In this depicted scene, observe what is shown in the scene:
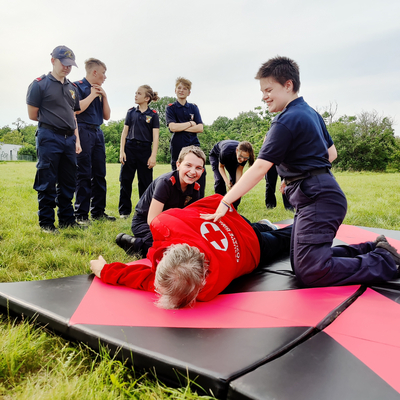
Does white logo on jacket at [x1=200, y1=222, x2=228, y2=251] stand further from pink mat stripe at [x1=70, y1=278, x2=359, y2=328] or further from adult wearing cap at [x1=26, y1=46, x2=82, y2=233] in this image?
adult wearing cap at [x1=26, y1=46, x2=82, y2=233]

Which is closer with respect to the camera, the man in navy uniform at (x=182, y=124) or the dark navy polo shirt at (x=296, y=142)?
the dark navy polo shirt at (x=296, y=142)

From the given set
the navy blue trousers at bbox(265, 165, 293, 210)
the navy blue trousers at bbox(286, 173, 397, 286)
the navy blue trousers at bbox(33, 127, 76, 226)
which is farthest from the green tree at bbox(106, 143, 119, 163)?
the navy blue trousers at bbox(286, 173, 397, 286)

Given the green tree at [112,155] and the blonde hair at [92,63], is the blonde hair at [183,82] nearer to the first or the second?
the blonde hair at [92,63]

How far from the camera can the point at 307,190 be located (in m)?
→ 2.19

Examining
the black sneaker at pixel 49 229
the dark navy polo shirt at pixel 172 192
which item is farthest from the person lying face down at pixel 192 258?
the black sneaker at pixel 49 229

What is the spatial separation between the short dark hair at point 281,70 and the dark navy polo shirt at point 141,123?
2.97m

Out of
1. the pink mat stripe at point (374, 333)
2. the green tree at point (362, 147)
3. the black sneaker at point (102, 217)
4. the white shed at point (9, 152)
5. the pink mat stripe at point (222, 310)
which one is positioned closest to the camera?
the pink mat stripe at point (374, 333)

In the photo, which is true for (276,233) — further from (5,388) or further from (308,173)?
(5,388)

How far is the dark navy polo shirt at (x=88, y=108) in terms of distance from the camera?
175 inches

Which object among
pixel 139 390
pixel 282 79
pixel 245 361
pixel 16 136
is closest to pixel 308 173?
pixel 282 79

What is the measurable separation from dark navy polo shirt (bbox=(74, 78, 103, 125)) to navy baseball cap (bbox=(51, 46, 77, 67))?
87 centimetres

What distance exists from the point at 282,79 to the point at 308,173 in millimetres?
700

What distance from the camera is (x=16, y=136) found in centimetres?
6831

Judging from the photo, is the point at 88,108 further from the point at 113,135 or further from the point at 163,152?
the point at 113,135
